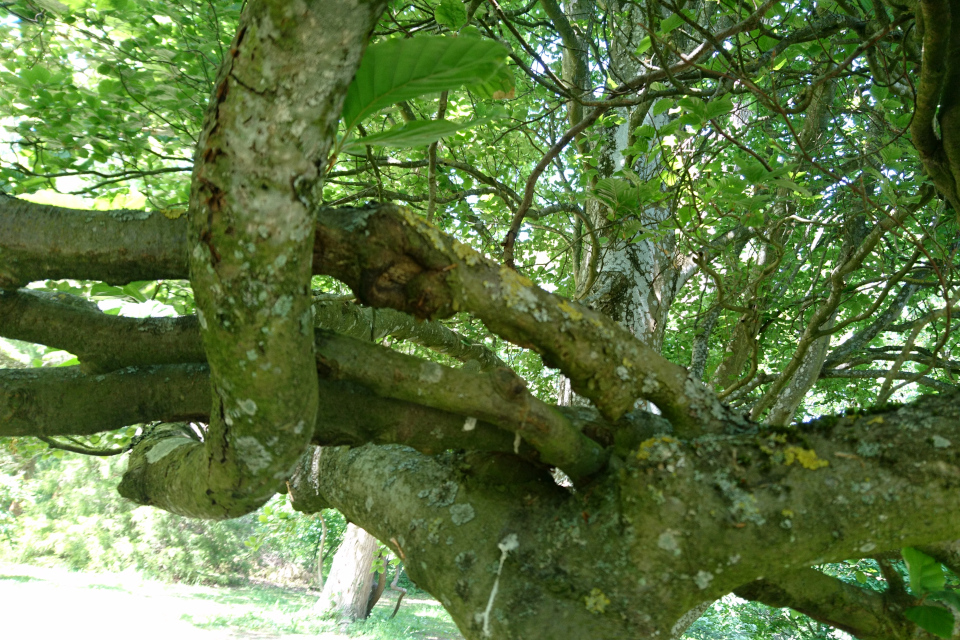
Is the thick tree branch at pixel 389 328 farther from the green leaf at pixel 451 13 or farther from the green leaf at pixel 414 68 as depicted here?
the green leaf at pixel 414 68

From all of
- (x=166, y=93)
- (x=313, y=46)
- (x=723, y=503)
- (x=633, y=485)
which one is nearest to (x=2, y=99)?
(x=166, y=93)

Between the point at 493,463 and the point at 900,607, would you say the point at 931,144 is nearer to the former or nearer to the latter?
the point at 900,607

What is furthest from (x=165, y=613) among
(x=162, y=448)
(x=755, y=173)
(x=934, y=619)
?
(x=755, y=173)

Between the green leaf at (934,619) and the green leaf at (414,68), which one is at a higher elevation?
the green leaf at (414,68)

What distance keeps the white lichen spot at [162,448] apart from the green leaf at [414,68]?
173cm

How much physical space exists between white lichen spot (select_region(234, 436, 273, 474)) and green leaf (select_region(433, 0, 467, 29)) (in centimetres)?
170

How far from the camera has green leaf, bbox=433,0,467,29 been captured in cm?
230

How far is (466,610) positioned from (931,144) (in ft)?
7.12

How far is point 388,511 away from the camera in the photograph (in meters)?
2.14

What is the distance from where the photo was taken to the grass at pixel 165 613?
1111cm

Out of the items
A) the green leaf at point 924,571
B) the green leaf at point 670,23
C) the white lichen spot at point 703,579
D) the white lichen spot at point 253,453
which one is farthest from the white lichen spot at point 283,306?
the green leaf at point 924,571

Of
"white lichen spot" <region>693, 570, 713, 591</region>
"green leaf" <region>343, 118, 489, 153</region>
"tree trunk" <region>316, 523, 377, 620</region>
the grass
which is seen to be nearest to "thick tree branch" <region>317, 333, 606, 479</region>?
"white lichen spot" <region>693, 570, 713, 591</region>

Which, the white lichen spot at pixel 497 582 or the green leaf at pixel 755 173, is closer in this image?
the white lichen spot at pixel 497 582

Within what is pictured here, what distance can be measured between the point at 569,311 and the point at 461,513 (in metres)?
0.74
